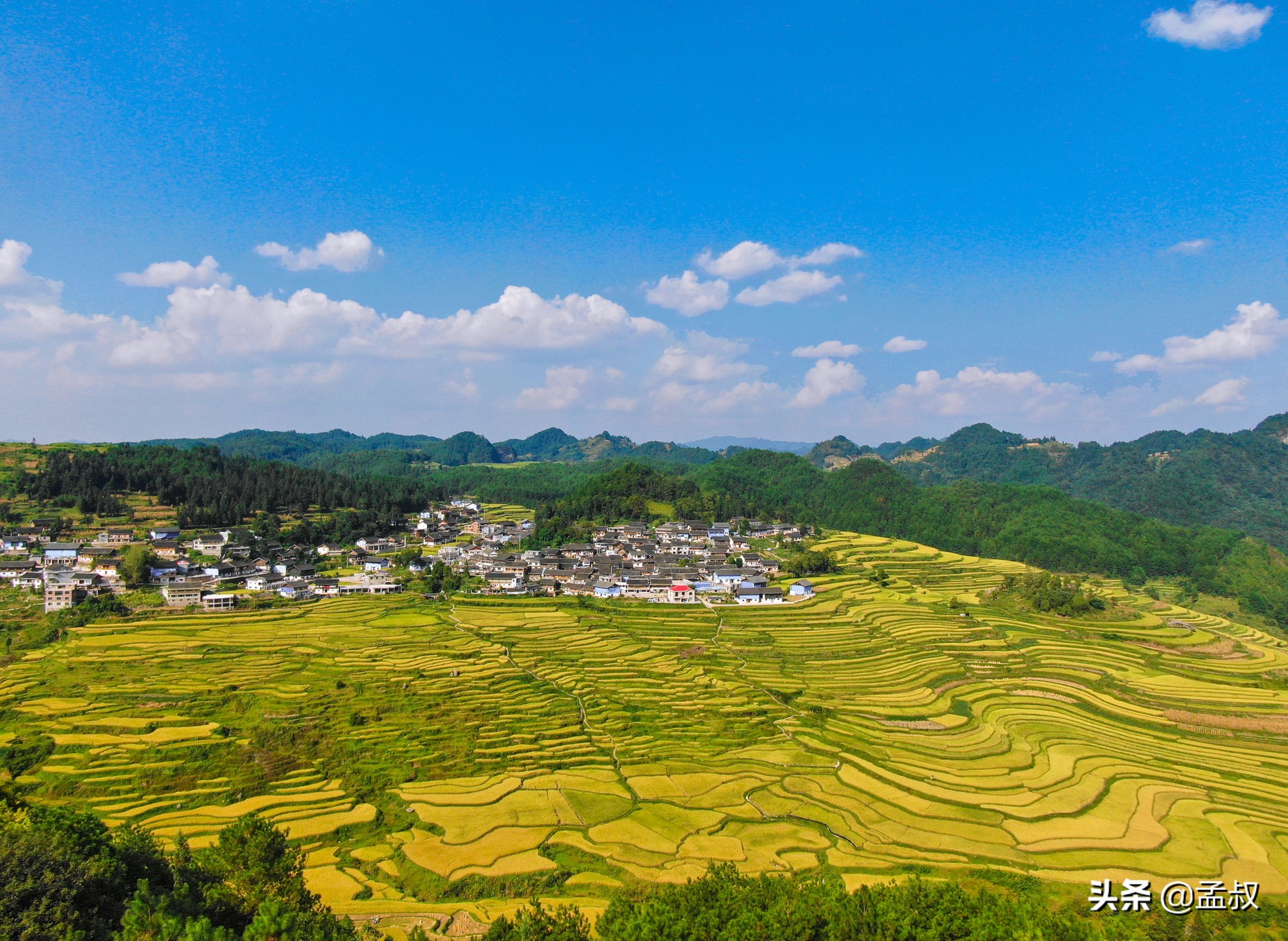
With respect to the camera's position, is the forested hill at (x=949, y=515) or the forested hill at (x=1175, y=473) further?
the forested hill at (x=1175, y=473)

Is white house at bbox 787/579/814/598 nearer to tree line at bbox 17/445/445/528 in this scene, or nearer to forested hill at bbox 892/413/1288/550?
tree line at bbox 17/445/445/528

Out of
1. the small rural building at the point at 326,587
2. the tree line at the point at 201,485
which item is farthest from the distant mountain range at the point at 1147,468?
the small rural building at the point at 326,587

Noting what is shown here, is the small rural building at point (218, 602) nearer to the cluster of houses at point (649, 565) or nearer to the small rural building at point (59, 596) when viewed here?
the small rural building at point (59, 596)

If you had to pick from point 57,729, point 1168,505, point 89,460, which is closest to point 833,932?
point 57,729

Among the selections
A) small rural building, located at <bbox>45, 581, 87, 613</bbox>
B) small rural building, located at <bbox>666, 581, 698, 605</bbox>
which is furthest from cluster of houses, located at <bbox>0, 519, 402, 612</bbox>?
small rural building, located at <bbox>666, 581, 698, 605</bbox>

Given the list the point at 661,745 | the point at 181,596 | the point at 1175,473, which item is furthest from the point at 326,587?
the point at 1175,473
